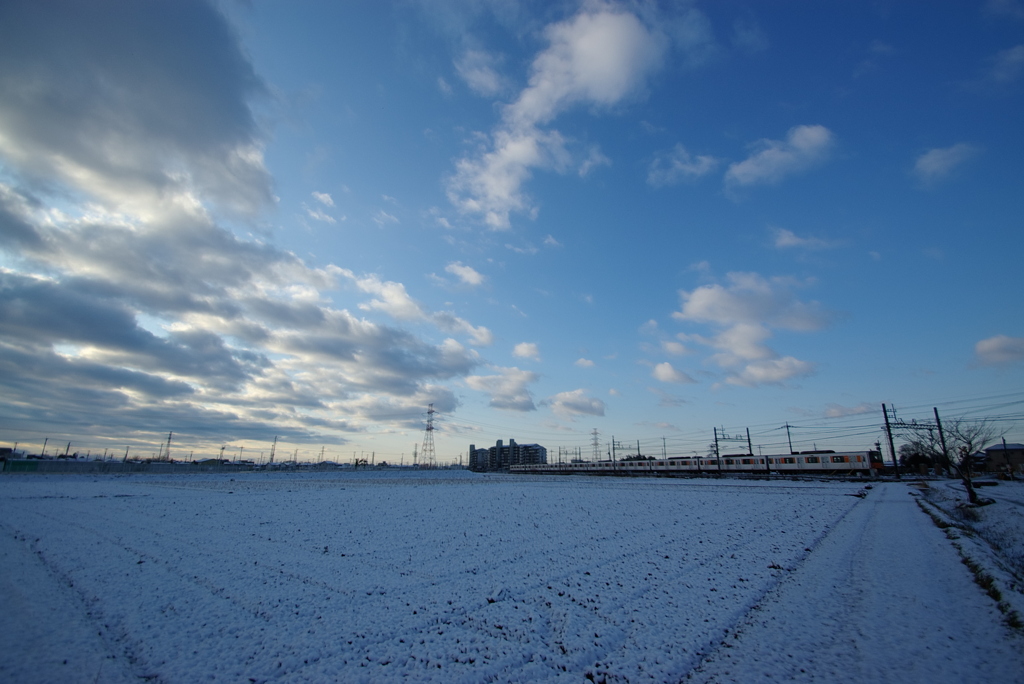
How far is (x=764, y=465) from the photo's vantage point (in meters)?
70.1

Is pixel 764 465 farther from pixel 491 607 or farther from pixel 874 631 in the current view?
pixel 491 607

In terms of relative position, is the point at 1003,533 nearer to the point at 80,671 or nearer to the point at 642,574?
the point at 642,574

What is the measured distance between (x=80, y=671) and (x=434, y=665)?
442cm

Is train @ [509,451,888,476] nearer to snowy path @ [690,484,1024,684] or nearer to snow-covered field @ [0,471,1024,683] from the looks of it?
snow-covered field @ [0,471,1024,683]

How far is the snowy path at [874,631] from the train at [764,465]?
62.8m

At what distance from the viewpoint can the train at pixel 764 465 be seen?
60.7 meters

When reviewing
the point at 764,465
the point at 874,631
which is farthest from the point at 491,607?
the point at 764,465

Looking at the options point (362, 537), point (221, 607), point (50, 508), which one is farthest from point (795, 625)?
point (50, 508)

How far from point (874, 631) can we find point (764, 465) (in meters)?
74.9

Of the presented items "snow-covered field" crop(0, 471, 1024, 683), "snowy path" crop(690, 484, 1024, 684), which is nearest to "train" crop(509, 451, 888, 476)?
"snow-covered field" crop(0, 471, 1024, 683)

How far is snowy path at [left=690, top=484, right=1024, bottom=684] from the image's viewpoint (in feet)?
17.6

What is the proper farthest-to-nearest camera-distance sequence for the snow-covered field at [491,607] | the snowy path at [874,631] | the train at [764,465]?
the train at [764,465] → the snow-covered field at [491,607] → the snowy path at [874,631]

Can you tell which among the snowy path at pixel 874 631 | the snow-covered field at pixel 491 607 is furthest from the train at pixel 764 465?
the snowy path at pixel 874 631

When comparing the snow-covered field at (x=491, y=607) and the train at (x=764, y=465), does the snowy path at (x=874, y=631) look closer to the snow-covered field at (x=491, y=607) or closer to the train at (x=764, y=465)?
the snow-covered field at (x=491, y=607)
